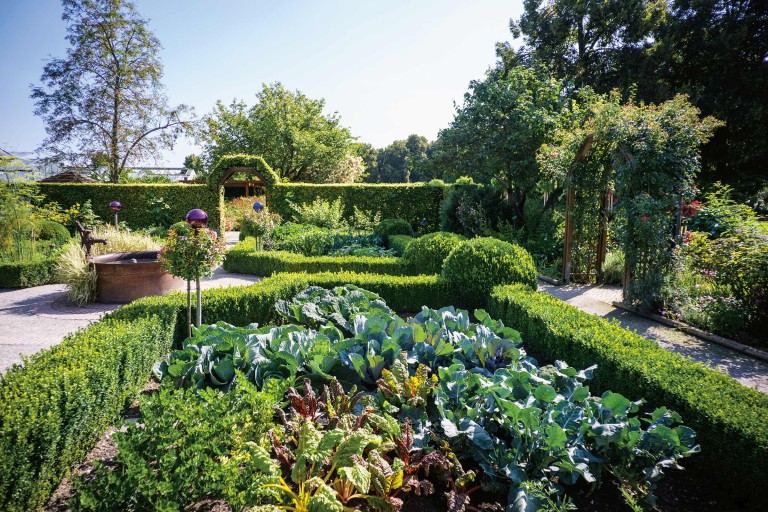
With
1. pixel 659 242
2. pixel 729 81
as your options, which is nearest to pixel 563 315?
pixel 659 242

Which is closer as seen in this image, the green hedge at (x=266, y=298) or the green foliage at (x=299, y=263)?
the green hedge at (x=266, y=298)

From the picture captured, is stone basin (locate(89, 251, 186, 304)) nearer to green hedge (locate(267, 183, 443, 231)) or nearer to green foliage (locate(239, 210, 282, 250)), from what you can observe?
green foliage (locate(239, 210, 282, 250))

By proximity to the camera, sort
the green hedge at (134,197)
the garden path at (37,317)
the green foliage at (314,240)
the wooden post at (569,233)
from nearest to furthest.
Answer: the garden path at (37,317)
the wooden post at (569,233)
the green foliage at (314,240)
the green hedge at (134,197)

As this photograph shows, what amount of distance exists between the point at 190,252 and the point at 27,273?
6.79 meters

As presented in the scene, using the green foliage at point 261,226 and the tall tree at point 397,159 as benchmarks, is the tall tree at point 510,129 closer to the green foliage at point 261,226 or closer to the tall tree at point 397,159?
the green foliage at point 261,226

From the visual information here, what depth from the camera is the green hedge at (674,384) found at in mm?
2424

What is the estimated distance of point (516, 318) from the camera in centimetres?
494

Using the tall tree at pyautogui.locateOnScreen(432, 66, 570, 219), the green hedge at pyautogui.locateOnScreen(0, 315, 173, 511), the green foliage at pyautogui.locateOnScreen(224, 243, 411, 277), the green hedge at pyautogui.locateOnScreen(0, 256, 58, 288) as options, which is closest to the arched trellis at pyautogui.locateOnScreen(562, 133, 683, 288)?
the tall tree at pyautogui.locateOnScreen(432, 66, 570, 219)

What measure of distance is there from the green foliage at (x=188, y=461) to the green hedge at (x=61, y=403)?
394 millimetres

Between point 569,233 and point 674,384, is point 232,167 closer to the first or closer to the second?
point 569,233

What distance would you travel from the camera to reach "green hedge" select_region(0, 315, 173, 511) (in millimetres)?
2125

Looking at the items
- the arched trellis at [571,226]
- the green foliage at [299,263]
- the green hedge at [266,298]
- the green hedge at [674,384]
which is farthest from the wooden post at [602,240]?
the green hedge at [674,384]

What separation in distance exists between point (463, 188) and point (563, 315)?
868 cm

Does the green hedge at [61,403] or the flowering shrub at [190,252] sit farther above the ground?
the flowering shrub at [190,252]
